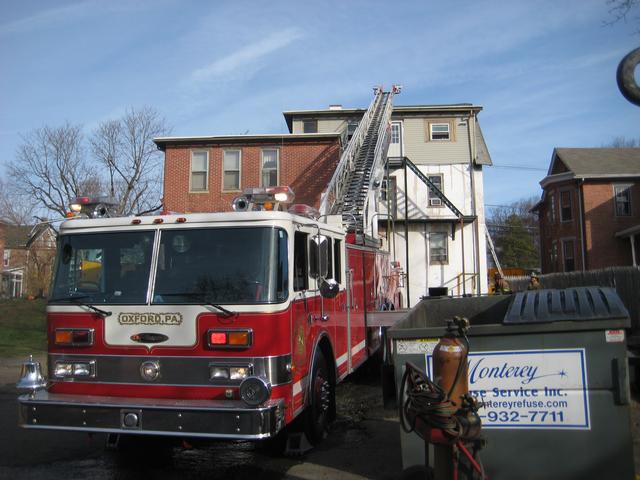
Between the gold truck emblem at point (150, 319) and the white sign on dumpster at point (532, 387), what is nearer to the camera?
the white sign on dumpster at point (532, 387)

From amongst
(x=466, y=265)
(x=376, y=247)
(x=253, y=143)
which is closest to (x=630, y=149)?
(x=466, y=265)

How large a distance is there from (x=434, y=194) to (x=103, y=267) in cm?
2103

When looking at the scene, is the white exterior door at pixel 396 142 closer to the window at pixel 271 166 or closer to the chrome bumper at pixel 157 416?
the window at pixel 271 166

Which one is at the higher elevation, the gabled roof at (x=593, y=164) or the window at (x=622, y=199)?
the gabled roof at (x=593, y=164)

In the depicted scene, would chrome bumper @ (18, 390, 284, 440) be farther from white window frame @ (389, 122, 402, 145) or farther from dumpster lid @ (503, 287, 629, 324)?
white window frame @ (389, 122, 402, 145)

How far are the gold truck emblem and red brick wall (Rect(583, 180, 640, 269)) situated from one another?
87.1ft

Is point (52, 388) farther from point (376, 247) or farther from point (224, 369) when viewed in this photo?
point (376, 247)

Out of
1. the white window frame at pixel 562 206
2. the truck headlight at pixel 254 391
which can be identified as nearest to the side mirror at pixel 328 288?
the truck headlight at pixel 254 391

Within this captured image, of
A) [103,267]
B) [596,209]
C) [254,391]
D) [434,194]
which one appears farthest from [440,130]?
[254,391]

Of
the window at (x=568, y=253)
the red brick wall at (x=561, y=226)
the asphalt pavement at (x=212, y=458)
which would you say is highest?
the red brick wall at (x=561, y=226)

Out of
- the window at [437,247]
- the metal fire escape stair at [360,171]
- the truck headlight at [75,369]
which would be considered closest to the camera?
the truck headlight at [75,369]

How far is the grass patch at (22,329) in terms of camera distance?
14602 mm

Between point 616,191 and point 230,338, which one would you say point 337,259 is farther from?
point 616,191

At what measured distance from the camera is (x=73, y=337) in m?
4.91
